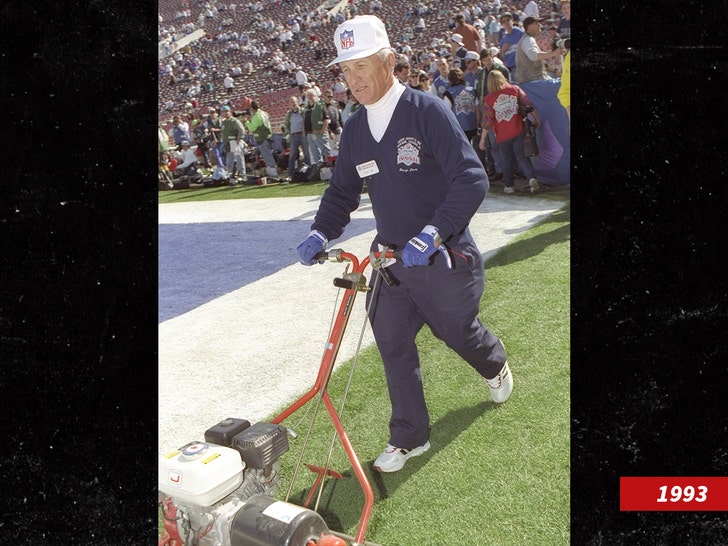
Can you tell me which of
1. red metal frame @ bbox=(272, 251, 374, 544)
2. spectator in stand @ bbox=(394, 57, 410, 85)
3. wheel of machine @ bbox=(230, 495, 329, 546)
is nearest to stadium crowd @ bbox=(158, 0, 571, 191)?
spectator in stand @ bbox=(394, 57, 410, 85)

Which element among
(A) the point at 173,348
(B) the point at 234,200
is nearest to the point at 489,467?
(A) the point at 173,348

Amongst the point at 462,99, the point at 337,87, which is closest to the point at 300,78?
the point at 337,87

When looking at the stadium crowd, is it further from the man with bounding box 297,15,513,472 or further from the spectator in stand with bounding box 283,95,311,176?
the man with bounding box 297,15,513,472

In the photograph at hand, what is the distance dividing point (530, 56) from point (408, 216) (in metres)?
2.84

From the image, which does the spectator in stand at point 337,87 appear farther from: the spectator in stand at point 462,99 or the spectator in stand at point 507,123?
the spectator in stand at point 507,123

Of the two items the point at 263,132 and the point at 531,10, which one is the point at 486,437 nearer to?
the point at 531,10

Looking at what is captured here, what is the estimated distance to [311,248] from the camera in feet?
8.02

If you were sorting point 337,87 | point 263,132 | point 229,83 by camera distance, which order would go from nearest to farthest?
point 337,87 → point 229,83 → point 263,132

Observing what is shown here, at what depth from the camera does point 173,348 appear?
10.9ft

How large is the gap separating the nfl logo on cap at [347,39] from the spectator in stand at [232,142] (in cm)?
463

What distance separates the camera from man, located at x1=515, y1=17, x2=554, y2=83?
431cm
